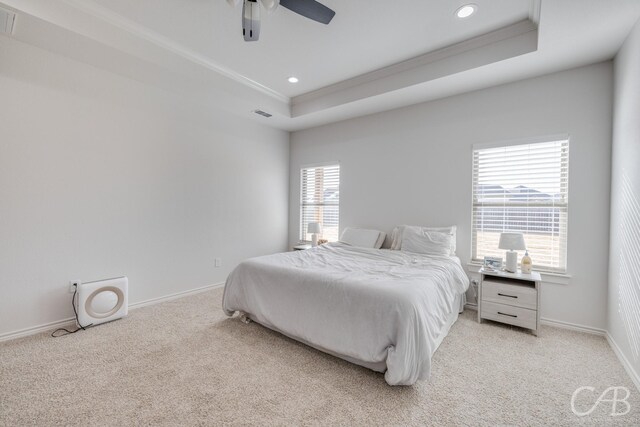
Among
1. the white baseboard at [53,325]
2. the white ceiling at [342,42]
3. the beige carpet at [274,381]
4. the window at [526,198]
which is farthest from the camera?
the window at [526,198]

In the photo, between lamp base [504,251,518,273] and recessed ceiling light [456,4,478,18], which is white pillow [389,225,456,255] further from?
recessed ceiling light [456,4,478,18]

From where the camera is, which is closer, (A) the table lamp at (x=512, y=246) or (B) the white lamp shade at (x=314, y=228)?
(A) the table lamp at (x=512, y=246)

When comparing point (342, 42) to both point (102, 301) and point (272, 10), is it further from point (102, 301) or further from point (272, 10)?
point (102, 301)

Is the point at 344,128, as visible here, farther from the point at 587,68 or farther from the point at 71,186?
the point at 71,186

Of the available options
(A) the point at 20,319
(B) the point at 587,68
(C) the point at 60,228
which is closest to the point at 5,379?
(A) the point at 20,319

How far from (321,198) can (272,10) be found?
126 inches

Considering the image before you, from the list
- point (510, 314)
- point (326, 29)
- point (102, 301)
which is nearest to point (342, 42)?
point (326, 29)

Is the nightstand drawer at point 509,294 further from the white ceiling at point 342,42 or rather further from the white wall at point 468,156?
the white ceiling at point 342,42

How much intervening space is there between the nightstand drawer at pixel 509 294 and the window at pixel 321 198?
7.75 ft

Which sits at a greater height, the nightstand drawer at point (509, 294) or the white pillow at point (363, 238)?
the white pillow at point (363, 238)

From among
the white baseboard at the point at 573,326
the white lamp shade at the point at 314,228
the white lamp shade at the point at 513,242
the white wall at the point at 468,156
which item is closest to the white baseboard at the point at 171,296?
the white lamp shade at the point at 314,228

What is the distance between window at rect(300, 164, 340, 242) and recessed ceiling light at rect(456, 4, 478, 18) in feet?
8.60

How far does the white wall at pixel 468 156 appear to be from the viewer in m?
2.63

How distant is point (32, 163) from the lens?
8.18 feet
